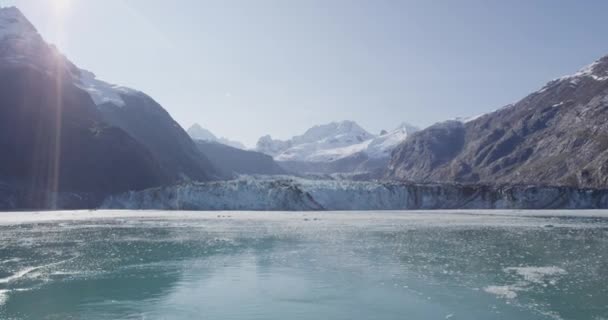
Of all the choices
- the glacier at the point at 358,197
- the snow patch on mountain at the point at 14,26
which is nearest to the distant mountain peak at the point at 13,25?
the snow patch on mountain at the point at 14,26

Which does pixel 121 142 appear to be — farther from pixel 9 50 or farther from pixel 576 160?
pixel 576 160

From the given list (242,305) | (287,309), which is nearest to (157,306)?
(242,305)

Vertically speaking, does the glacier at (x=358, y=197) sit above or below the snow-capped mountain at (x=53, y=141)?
below

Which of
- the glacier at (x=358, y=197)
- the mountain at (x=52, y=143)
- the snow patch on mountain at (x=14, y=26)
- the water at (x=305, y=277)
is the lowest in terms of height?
the water at (x=305, y=277)

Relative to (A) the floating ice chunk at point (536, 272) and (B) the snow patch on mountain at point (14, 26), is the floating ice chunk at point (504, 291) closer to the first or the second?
(A) the floating ice chunk at point (536, 272)

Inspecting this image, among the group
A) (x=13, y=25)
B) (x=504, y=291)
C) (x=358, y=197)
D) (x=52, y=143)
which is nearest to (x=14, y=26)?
(x=13, y=25)
